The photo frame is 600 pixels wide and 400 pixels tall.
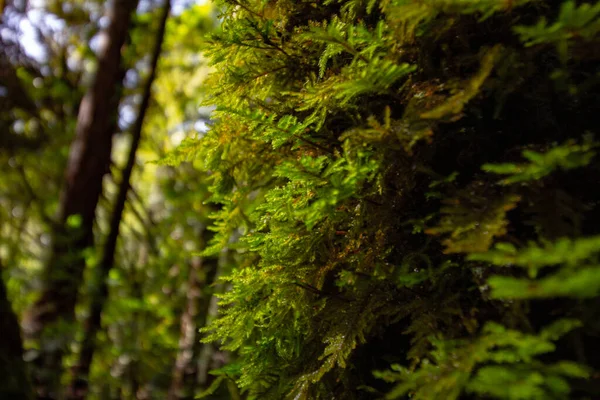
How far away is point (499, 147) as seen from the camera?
851 millimetres

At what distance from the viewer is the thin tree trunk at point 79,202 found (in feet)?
12.1

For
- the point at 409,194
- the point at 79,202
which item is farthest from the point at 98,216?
the point at 409,194

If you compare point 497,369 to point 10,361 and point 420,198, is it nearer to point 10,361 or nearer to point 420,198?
point 420,198

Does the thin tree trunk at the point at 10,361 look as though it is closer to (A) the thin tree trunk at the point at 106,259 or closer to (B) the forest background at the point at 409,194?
(A) the thin tree trunk at the point at 106,259

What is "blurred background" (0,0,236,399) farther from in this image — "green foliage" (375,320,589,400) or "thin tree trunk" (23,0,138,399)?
"green foliage" (375,320,589,400)

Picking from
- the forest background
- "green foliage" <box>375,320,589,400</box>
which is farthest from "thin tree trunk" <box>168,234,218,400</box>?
"green foliage" <box>375,320,589,400</box>

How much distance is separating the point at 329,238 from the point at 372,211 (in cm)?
14

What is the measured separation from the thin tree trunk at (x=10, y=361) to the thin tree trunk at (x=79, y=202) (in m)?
1.05

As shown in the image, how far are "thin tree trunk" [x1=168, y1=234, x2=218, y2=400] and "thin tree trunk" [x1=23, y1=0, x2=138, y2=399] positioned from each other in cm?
104

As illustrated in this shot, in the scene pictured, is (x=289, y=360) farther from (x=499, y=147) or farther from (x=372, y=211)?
(x=499, y=147)

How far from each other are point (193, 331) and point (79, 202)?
68.8 inches

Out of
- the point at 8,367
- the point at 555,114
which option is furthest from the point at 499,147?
the point at 8,367

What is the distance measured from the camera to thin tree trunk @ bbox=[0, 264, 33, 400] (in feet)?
7.77

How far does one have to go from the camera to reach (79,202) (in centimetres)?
395
